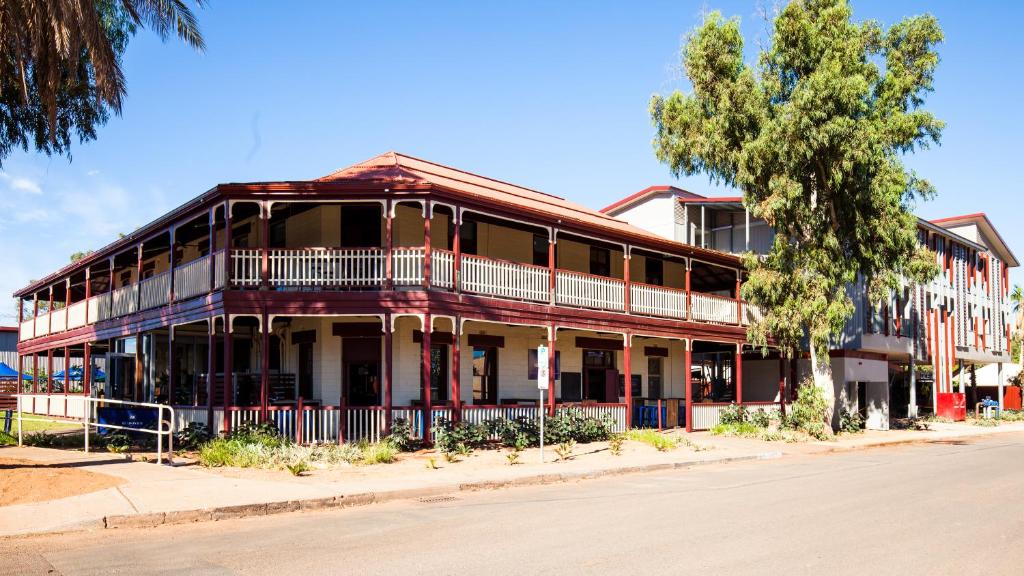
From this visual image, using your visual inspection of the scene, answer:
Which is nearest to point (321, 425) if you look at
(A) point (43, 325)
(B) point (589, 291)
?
(B) point (589, 291)

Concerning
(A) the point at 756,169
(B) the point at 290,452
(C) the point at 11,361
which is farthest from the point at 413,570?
(C) the point at 11,361

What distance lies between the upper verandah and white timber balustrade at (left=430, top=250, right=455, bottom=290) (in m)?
1.30

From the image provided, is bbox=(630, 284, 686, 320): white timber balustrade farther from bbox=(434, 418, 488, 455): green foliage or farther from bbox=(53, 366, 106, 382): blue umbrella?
bbox=(53, 366, 106, 382): blue umbrella

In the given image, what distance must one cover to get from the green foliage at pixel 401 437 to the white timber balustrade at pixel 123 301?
437 inches

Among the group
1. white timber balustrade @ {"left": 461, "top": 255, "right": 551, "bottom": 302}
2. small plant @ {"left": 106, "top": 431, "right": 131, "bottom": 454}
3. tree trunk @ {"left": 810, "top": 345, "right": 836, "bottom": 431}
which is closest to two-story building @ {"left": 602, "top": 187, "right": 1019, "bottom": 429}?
tree trunk @ {"left": 810, "top": 345, "right": 836, "bottom": 431}

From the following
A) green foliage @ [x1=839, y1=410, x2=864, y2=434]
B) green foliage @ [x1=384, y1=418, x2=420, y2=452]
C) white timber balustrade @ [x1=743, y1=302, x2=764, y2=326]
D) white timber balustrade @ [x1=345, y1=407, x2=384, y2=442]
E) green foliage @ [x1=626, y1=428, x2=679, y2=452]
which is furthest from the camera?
green foliage @ [x1=839, y1=410, x2=864, y2=434]

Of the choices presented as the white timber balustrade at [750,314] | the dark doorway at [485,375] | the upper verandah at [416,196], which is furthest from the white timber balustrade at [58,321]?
the white timber balustrade at [750,314]

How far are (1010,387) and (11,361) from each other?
61.5 metres

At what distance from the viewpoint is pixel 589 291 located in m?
25.0

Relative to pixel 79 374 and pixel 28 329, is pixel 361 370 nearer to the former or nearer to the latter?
pixel 28 329

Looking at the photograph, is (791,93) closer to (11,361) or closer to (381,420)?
(381,420)

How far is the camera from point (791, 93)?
1013 inches

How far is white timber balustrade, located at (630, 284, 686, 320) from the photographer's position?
26.4 metres

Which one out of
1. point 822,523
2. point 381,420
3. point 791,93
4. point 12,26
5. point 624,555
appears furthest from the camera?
point 791,93
